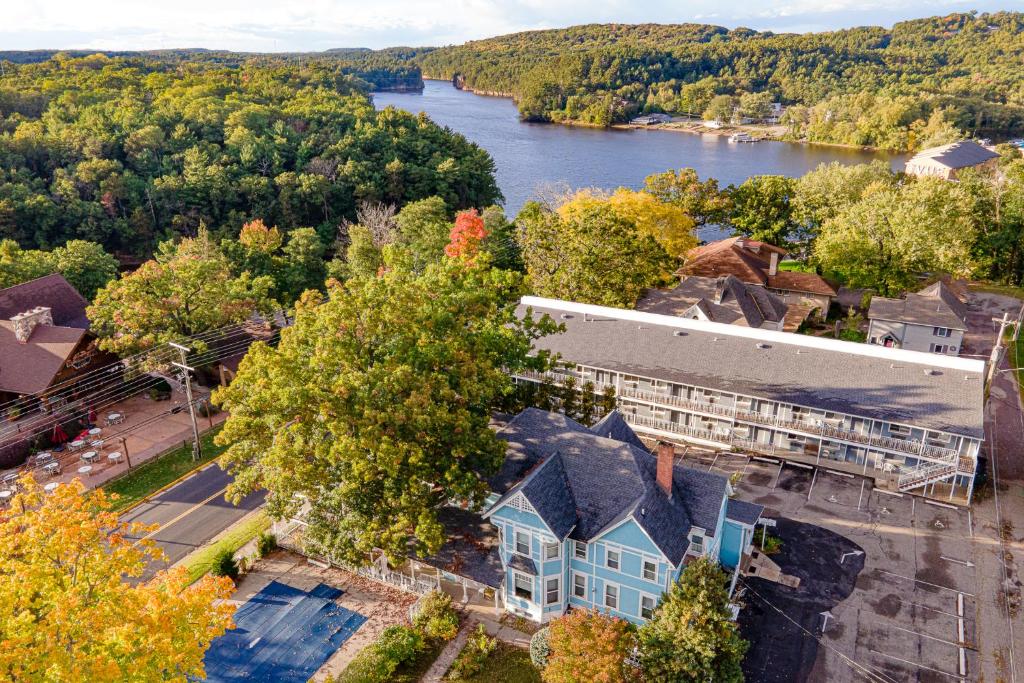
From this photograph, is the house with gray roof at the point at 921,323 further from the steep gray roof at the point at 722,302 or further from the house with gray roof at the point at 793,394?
the house with gray roof at the point at 793,394

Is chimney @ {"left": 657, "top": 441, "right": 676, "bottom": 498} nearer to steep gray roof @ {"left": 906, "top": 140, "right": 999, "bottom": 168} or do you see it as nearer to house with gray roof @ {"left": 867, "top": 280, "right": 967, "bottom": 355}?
house with gray roof @ {"left": 867, "top": 280, "right": 967, "bottom": 355}

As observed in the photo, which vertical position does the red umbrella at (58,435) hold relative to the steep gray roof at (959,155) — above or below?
below

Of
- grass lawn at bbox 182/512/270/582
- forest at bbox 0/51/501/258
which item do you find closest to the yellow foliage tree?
forest at bbox 0/51/501/258

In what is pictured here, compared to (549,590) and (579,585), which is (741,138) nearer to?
(579,585)

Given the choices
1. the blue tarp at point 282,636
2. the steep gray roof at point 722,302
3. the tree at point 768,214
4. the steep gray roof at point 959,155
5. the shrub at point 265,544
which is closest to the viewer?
the blue tarp at point 282,636

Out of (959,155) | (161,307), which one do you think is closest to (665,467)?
(161,307)

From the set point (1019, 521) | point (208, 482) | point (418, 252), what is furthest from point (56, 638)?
point (418, 252)

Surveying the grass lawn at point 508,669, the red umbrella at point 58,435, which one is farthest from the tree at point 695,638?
the red umbrella at point 58,435
